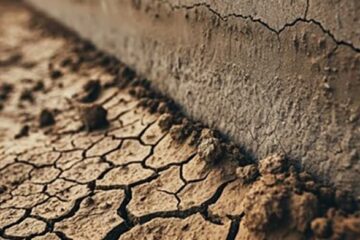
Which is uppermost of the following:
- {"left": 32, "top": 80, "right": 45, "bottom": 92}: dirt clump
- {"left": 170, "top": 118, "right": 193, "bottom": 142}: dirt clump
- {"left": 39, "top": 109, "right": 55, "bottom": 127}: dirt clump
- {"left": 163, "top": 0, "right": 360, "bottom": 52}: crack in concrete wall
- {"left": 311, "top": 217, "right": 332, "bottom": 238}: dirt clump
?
{"left": 163, "top": 0, "right": 360, "bottom": 52}: crack in concrete wall

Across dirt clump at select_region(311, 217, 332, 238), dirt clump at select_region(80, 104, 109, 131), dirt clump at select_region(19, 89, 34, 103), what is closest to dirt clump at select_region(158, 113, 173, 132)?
dirt clump at select_region(80, 104, 109, 131)

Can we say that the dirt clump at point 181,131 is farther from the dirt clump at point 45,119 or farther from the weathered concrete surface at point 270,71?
the dirt clump at point 45,119

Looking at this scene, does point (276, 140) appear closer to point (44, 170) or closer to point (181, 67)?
point (181, 67)

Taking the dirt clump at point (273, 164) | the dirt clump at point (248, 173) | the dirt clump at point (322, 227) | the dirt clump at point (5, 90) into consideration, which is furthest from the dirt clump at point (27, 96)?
the dirt clump at point (322, 227)

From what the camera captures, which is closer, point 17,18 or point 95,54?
point 95,54

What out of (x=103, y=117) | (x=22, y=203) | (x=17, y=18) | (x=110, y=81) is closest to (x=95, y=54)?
(x=110, y=81)

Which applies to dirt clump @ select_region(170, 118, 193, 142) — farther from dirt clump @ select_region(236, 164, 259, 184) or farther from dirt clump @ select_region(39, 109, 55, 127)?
dirt clump @ select_region(39, 109, 55, 127)

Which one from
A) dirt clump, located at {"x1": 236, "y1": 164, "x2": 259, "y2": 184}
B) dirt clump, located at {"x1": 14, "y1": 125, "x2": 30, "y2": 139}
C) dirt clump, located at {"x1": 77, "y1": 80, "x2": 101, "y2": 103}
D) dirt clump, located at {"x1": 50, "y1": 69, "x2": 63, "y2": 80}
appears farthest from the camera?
dirt clump, located at {"x1": 50, "y1": 69, "x2": 63, "y2": 80}

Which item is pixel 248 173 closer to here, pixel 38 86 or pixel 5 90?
pixel 38 86
